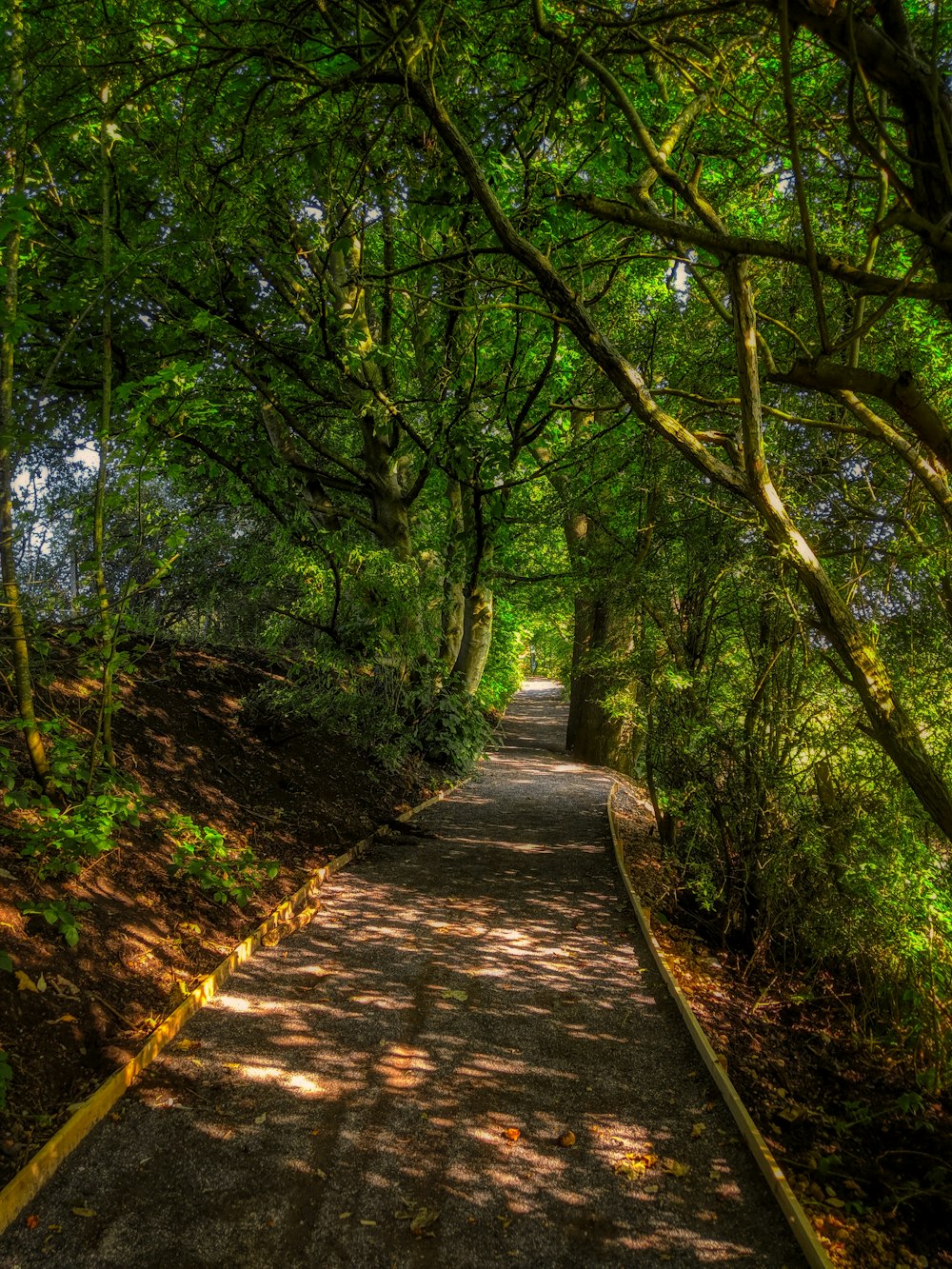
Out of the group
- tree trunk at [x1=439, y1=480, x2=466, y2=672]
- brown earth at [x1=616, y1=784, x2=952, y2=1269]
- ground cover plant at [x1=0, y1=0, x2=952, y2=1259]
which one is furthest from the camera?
tree trunk at [x1=439, y1=480, x2=466, y2=672]

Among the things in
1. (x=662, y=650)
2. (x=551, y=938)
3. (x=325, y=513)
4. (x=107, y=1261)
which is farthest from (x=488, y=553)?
(x=107, y=1261)

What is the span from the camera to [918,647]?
511 cm

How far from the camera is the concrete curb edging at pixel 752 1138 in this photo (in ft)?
9.45

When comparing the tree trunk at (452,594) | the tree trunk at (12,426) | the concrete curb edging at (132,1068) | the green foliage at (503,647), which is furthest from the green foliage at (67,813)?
the green foliage at (503,647)

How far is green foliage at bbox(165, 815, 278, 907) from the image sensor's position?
456cm

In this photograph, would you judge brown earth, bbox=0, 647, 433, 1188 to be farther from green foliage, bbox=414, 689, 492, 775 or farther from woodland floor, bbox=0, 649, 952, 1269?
green foliage, bbox=414, 689, 492, 775

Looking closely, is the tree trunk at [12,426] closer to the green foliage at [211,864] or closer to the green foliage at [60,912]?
the green foliage at [60,912]

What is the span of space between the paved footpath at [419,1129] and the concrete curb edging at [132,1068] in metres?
0.06

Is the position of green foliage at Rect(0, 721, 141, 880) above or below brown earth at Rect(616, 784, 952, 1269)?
above

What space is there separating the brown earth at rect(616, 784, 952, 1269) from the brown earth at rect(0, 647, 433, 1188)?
3.25 metres

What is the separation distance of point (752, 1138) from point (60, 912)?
3.36 m

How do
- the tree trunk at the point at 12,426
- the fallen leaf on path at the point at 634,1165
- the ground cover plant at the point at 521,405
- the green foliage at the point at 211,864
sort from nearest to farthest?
the fallen leaf on path at the point at 634,1165
the tree trunk at the point at 12,426
the ground cover plant at the point at 521,405
the green foliage at the point at 211,864

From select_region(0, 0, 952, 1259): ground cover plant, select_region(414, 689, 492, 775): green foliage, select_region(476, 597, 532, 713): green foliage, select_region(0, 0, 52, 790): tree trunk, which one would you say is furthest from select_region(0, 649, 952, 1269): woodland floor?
select_region(476, 597, 532, 713): green foliage

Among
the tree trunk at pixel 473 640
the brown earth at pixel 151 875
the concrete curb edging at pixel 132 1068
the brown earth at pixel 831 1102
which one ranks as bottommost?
the brown earth at pixel 831 1102
